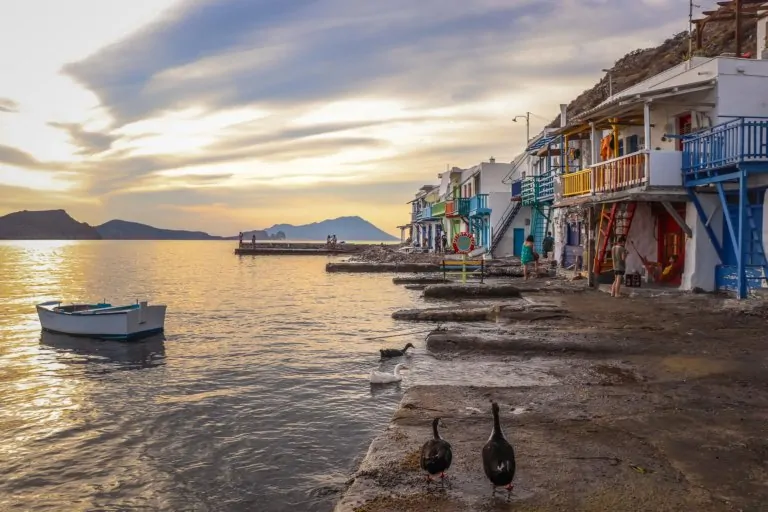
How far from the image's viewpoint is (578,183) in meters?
25.8

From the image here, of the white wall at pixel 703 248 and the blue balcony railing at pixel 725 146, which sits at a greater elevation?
the blue balcony railing at pixel 725 146

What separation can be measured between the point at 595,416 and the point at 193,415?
24.1ft

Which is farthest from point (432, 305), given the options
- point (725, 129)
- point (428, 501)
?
point (428, 501)

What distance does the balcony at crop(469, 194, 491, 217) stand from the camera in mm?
53062

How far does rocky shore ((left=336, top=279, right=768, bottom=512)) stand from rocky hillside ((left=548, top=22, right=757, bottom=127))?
4167 cm

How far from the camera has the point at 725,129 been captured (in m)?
17.8

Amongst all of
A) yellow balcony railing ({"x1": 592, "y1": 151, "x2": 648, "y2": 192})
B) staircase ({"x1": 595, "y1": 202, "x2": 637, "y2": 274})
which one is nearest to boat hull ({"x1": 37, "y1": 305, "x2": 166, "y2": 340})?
yellow balcony railing ({"x1": 592, "y1": 151, "x2": 648, "y2": 192})

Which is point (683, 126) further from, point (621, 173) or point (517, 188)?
point (517, 188)

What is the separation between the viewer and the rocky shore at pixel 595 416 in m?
5.84

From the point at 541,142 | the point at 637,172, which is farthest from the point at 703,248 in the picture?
the point at 541,142

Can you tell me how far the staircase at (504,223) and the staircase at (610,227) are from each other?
22.8 metres

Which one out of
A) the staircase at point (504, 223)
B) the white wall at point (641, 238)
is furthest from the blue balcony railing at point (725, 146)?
the staircase at point (504, 223)

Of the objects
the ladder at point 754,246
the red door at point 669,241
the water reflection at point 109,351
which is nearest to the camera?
the water reflection at point 109,351

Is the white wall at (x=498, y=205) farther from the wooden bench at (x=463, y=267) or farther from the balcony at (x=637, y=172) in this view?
the balcony at (x=637, y=172)
